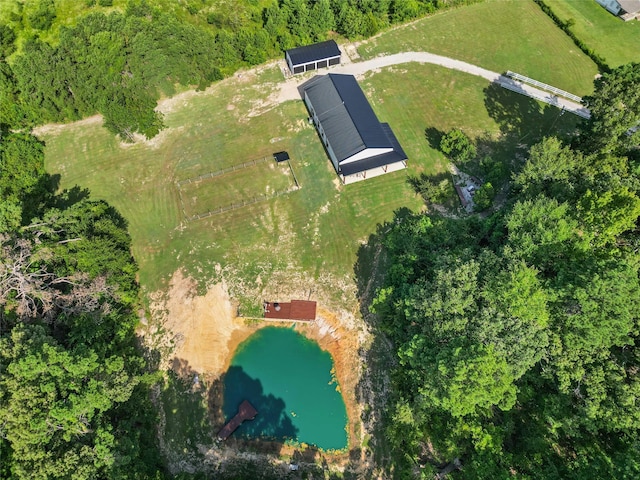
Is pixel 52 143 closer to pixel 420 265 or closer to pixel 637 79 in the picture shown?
pixel 420 265

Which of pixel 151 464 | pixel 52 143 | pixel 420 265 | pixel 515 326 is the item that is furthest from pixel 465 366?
pixel 52 143

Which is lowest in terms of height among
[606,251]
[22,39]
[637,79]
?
[606,251]

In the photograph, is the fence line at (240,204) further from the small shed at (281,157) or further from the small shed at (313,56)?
the small shed at (313,56)

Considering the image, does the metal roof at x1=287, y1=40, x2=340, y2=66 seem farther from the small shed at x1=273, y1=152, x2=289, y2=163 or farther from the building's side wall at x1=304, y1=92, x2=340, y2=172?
the small shed at x1=273, y1=152, x2=289, y2=163

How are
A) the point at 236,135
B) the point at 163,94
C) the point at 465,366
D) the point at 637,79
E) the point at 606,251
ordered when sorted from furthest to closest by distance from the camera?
the point at 163,94 → the point at 236,135 → the point at 637,79 → the point at 606,251 → the point at 465,366

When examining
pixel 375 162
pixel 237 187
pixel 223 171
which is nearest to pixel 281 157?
pixel 237 187

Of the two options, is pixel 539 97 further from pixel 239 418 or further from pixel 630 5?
pixel 239 418

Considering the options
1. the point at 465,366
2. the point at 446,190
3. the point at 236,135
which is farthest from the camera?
the point at 236,135

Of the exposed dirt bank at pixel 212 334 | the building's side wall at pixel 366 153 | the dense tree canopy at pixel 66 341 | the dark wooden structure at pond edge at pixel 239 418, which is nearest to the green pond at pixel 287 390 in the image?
the dark wooden structure at pond edge at pixel 239 418

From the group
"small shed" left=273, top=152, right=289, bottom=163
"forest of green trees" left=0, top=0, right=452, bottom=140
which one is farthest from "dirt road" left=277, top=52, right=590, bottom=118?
"small shed" left=273, top=152, right=289, bottom=163
